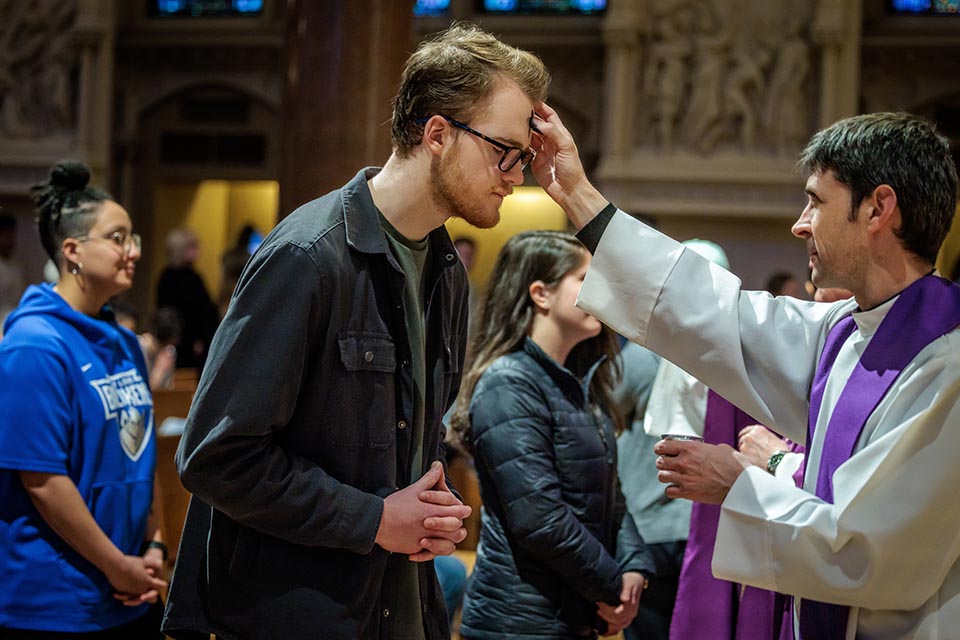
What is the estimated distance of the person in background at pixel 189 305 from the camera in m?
8.18

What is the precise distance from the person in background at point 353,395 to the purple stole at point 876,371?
2.17 ft

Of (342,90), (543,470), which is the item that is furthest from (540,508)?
(342,90)

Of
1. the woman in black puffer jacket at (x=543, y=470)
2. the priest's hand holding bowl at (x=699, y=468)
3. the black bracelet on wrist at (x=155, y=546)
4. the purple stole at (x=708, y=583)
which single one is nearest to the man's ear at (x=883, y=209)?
the priest's hand holding bowl at (x=699, y=468)

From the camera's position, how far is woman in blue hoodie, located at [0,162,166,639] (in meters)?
2.86

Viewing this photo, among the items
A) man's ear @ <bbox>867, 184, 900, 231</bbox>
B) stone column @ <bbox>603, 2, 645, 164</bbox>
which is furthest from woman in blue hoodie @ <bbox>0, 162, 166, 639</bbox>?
stone column @ <bbox>603, 2, 645, 164</bbox>

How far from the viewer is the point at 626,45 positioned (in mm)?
9531

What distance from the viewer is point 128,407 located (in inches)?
123

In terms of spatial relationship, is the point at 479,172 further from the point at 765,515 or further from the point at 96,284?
the point at 96,284

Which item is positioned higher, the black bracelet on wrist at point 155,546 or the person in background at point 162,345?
the person in background at point 162,345

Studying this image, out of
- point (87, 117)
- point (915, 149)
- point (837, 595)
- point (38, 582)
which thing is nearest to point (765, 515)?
point (837, 595)

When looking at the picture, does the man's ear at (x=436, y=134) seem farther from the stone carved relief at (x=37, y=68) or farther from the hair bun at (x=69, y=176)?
the stone carved relief at (x=37, y=68)

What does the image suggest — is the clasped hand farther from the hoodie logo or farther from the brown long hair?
the hoodie logo

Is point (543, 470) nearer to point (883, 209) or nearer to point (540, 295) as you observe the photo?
point (540, 295)

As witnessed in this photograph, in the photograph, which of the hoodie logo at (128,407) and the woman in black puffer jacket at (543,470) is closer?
the woman in black puffer jacket at (543,470)
